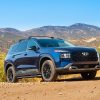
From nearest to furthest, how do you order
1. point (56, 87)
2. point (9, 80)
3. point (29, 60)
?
point (56, 87)
point (29, 60)
point (9, 80)

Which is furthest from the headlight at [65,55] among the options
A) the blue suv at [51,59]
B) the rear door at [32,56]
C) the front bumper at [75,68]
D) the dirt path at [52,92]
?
the dirt path at [52,92]

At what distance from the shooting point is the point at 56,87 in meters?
11.6

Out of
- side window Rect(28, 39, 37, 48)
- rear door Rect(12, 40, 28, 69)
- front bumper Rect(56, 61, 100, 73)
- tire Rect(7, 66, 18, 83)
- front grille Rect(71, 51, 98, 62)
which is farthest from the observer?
tire Rect(7, 66, 18, 83)

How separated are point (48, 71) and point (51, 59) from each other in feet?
1.35

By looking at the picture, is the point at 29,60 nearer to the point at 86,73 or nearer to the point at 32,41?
the point at 32,41

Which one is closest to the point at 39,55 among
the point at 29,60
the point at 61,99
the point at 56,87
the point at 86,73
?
the point at 29,60

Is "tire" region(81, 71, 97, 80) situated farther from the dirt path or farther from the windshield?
the dirt path

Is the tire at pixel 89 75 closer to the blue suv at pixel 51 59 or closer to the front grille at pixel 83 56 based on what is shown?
the blue suv at pixel 51 59

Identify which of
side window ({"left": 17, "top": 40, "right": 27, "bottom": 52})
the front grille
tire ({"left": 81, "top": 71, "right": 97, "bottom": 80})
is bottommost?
tire ({"left": 81, "top": 71, "right": 97, "bottom": 80})

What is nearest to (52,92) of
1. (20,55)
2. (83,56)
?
(83,56)

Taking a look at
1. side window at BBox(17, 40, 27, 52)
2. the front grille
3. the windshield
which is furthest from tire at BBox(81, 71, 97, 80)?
side window at BBox(17, 40, 27, 52)

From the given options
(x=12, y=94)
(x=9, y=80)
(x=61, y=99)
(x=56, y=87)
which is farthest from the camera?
(x=9, y=80)

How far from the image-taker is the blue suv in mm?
14500

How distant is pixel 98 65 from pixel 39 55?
2033mm
